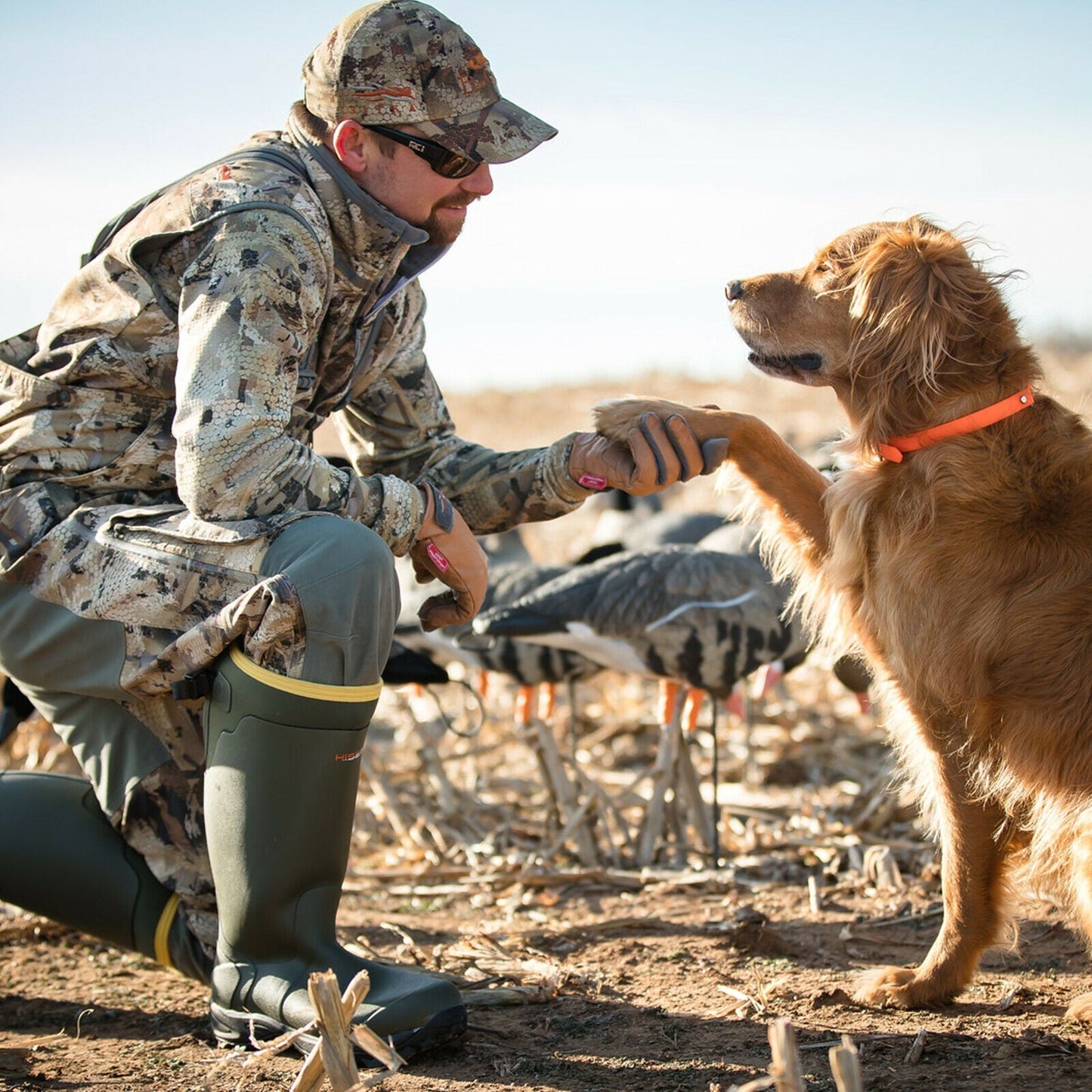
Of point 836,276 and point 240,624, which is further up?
point 836,276

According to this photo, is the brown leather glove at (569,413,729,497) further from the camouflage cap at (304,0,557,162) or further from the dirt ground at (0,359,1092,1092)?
the dirt ground at (0,359,1092,1092)

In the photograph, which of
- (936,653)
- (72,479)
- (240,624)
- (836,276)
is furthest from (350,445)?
(936,653)

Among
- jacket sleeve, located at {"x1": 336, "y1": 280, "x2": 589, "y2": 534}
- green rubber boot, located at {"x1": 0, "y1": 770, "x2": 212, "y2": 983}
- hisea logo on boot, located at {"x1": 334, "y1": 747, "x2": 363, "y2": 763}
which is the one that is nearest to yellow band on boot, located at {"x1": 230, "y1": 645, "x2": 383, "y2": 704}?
hisea logo on boot, located at {"x1": 334, "y1": 747, "x2": 363, "y2": 763}

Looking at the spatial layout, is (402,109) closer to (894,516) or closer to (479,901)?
(894,516)

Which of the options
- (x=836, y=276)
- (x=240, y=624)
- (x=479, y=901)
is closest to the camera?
(x=240, y=624)

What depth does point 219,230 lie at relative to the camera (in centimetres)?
299

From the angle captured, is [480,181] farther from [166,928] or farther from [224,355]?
[166,928]

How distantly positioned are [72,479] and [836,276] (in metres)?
2.18

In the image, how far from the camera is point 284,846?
9.40 ft

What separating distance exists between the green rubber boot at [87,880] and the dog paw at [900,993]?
1765 mm

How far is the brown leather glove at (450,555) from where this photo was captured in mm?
3268

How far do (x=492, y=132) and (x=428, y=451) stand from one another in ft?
3.51

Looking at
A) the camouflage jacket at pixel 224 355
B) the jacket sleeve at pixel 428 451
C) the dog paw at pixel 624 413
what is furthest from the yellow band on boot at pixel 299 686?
the dog paw at pixel 624 413

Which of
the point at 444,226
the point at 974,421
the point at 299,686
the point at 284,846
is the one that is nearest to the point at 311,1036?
the point at 284,846
